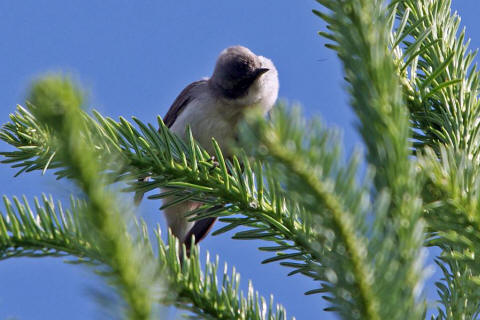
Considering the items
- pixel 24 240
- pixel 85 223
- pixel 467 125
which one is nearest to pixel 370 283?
pixel 85 223

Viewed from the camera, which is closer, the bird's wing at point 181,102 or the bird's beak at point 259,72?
the bird's beak at point 259,72

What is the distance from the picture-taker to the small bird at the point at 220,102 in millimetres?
3965

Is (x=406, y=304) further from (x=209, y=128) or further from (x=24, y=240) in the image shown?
(x=209, y=128)

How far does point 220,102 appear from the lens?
4086mm

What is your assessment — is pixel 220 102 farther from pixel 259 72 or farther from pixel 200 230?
pixel 200 230

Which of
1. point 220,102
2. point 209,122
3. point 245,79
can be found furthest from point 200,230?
point 245,79

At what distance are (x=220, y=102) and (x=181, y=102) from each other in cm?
45

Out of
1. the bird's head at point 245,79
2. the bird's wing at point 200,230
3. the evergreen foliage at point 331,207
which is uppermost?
the bird's head at point 245,79

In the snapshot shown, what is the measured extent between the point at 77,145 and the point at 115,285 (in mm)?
168

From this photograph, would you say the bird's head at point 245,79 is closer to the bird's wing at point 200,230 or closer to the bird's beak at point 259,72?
the bird's beak at point 259,72

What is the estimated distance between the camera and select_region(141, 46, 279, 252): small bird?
3965 millimetres

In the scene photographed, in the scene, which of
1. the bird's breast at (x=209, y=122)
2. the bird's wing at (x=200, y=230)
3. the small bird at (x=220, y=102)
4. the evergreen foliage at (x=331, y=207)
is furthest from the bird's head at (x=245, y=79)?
the evergreen foliage at (x=331, y=207)

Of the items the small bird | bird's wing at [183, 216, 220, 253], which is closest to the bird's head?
the small bird

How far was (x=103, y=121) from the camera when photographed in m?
1.84
